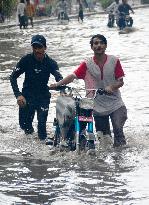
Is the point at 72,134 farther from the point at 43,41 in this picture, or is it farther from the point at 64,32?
the point at 64,32

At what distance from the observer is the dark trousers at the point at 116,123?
999 centimetres

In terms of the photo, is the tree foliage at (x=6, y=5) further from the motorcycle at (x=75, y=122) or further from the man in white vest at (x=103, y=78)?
the motorcycle at (x=75, y=122)

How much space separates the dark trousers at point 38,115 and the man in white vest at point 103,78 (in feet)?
3.19

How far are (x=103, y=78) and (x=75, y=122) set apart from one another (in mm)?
868

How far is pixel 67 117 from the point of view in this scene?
9.50m

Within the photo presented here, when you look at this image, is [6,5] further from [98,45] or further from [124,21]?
[98,45]

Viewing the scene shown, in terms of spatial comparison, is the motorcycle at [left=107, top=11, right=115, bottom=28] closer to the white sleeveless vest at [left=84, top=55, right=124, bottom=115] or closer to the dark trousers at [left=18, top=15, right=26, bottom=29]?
the dark trousers at [left=18, top=15, right=26, bottom=29]

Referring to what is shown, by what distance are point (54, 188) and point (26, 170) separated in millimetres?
1089

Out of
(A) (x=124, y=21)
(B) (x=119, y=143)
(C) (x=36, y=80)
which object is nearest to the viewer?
(B) (x=119, y=143)

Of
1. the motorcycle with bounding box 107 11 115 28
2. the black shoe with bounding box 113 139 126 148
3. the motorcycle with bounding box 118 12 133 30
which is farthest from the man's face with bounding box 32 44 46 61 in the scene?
the motorcycle with bounding box 107 11 115 28

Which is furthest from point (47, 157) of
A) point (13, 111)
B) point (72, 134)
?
point (13, 111)

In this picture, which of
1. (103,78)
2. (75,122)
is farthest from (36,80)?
(75,122)

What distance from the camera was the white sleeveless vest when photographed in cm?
984

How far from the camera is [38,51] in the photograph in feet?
33.8
